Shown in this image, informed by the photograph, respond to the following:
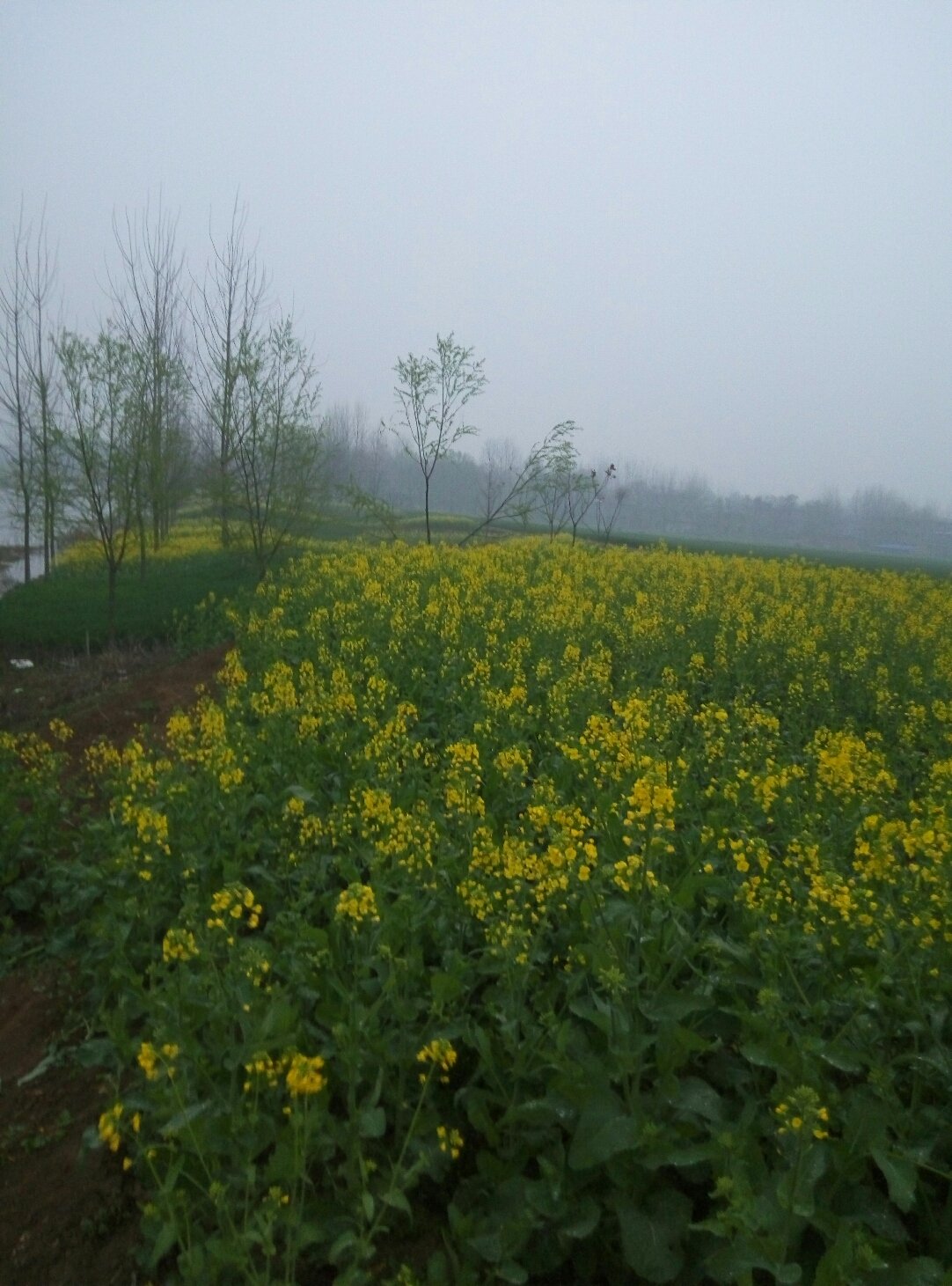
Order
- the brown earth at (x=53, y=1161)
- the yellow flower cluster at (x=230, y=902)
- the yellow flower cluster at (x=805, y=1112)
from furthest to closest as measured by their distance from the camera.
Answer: the yellow flower cluster at (x=230, y=902)
the brown earth at (x=53, y=1161)
the yellow flower cluster at (x=805, y=1112)

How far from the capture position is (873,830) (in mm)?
3527

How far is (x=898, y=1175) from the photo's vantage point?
2291mm

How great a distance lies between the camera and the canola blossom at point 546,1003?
244 centimetres

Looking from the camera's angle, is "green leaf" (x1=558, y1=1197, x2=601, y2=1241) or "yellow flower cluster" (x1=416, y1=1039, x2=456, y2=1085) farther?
"yellow flower cluster" (x1=416, y1=1039, x2=456, y2=1085)

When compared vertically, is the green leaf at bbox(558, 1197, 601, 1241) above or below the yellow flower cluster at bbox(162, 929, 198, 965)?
below

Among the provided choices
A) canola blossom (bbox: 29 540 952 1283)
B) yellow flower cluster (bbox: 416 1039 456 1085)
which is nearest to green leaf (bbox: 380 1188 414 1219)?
canola blossom (bbox: 29 540 952 1283)

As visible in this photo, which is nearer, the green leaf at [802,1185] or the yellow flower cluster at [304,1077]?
the green leaf at [802,1185]

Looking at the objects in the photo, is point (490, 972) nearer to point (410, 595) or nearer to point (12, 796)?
point (12, 796)

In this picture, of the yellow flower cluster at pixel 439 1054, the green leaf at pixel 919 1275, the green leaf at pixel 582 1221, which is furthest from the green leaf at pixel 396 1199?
the green leaf at pixel 919 1275

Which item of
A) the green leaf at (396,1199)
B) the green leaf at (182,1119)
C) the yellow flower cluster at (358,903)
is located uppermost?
the yellow flower cluster at (358,903)

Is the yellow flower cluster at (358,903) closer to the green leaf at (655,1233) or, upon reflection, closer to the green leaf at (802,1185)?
the green leaf at (655,1233)

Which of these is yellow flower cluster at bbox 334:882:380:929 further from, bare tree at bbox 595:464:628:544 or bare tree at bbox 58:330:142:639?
bare tree at bbox 595:464:628:544

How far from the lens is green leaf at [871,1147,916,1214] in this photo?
2252mm

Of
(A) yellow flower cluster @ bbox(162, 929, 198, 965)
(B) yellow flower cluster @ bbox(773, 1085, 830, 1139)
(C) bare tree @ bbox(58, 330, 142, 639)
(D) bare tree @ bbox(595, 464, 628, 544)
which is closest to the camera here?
(B) yellow flower cluster @ bbox(773, 1085, 830, 1139)
